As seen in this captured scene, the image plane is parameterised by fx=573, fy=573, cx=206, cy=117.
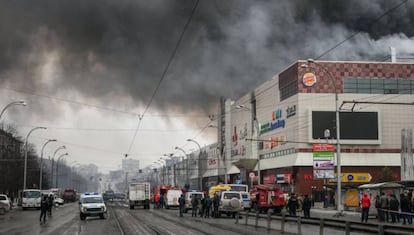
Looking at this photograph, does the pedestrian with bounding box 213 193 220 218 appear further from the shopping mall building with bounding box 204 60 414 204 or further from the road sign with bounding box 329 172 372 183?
the road sign with bounding box 329 172 372 183

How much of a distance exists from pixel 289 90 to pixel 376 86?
39.6 ft

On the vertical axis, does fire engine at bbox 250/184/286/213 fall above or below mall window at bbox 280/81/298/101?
below

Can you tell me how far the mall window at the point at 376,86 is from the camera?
79.4 m

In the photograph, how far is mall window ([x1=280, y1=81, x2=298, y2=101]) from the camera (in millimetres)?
80688

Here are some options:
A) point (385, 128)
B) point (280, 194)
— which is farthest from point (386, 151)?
point (280, 194)

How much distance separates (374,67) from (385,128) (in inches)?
340

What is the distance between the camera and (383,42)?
274ft

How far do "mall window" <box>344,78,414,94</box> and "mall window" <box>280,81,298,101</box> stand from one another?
6.85 metres

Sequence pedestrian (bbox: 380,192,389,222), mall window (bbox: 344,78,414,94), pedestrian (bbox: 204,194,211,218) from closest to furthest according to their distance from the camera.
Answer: pedestrian (bbox: 380,192,389,222) → pedestrian (bbox: 204,194,211,218) → mall window (bbox: 344,78,414,94)

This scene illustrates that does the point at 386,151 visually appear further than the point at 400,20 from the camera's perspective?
Yes

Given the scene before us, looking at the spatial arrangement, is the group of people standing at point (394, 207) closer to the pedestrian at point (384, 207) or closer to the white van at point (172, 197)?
the pedestrian at point (384, 207)

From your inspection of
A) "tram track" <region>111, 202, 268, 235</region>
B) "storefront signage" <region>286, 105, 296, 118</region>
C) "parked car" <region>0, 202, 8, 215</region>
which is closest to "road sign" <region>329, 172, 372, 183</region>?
"storefront signage" <region>286, 105, 296, 118</region>

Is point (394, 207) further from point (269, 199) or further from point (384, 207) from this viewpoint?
point (269, 199)

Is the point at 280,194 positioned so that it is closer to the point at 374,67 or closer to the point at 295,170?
the point at 295,170
